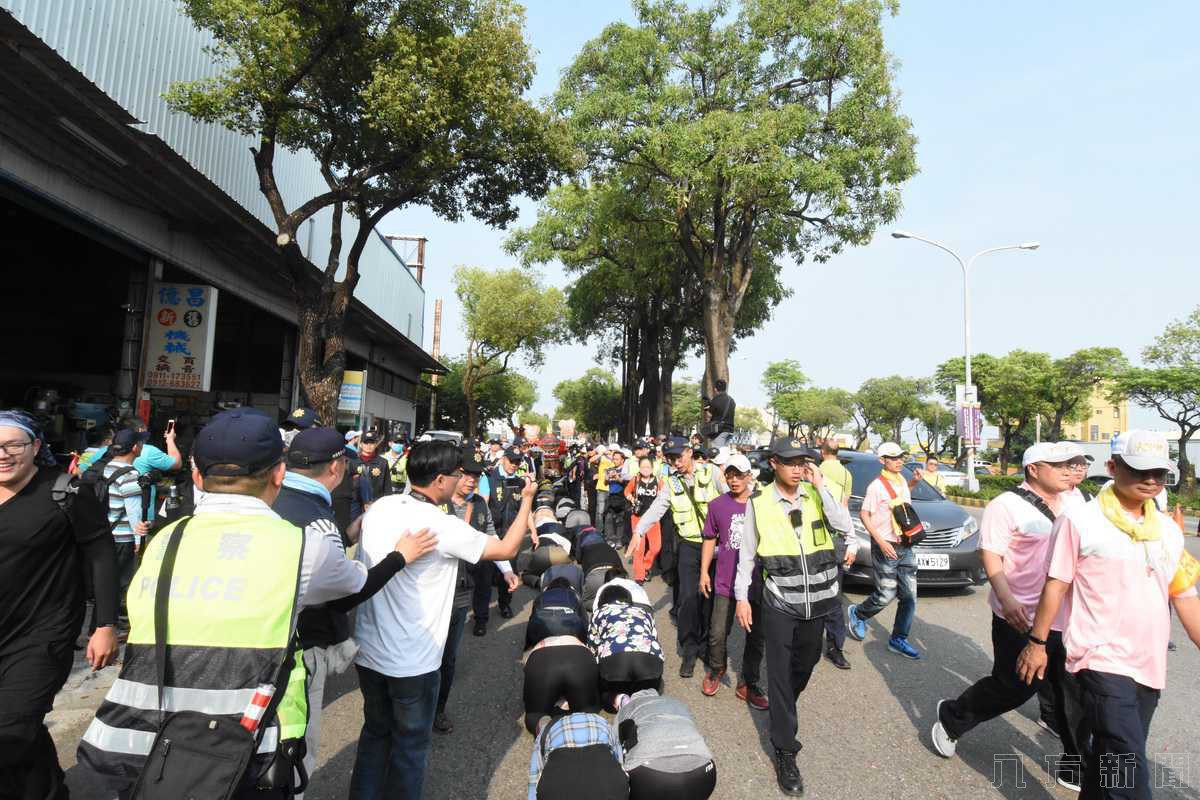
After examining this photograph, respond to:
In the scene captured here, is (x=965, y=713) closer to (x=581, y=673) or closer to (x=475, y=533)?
(x=581, y=673)

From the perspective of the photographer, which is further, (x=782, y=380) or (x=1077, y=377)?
(x=782, y=380)

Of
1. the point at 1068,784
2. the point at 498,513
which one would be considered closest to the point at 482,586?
the point at 498,513

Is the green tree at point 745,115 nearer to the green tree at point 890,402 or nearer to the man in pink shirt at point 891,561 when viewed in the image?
the man in pink shirt at point 891,561

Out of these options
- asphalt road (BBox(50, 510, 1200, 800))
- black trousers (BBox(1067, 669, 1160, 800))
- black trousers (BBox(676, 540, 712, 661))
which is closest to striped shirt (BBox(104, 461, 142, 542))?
asphalt road (BBox(50, 510, 1200, 800))

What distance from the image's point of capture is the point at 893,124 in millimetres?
15719

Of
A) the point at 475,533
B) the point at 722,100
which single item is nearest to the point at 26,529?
the point at 475,533

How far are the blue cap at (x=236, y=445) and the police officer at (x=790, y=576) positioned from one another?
288 centimetres

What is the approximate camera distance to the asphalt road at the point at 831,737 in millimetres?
3438

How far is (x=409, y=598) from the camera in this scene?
266cm

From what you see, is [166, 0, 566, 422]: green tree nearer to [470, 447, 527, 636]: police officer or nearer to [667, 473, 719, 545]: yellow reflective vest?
[470, 447, 527, 636]: police officer

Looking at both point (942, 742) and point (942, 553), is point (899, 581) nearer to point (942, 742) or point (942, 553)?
point (942, 553)

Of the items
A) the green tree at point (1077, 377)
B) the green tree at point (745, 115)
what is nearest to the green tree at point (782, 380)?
the green tree at point (1077, 377)

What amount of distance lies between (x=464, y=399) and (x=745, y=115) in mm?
39009

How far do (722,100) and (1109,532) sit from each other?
→ 16375 mm
